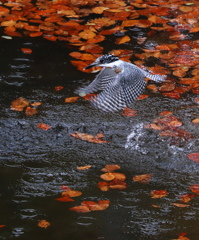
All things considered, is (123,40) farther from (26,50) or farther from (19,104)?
(19,104)

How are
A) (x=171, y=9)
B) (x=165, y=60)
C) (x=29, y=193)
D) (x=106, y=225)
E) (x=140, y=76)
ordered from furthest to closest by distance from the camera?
(x=171, y=9), (x=165, y=60), (x=140, y=76), (x=29, y=193), (x=106, y=225)

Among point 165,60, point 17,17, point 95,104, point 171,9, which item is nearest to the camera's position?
point 95,104

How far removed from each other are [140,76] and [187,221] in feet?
5.19

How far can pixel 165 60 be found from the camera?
542cm

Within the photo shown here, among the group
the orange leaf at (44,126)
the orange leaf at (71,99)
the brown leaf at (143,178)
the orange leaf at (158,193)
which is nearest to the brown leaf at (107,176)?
the brown leaf at (143,178)

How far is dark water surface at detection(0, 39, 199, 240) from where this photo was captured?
316 cm

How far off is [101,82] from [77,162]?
107cm

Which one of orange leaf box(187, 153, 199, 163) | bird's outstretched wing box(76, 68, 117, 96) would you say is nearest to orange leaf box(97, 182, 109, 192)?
orange leaf box(187, 153, 199, 163)

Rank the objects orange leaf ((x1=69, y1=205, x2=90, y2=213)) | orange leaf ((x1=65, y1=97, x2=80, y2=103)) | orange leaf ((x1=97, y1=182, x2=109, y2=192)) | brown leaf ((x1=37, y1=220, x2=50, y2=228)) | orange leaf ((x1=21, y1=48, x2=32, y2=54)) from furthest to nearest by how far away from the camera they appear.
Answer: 1. orange leaf ((x1=21, y1=48, x2=32, y2=54))
2. orange leaf ((x1=65, y1=97, x2=80, y2=103))
3. orange leaf ((x1=97, y1=182, x2=109, y2=192))
4. orange leaf ((x1=69, y1=205, x2=90, y2=213))
5. brown leaf ((x1=37, y1=220, x2=50, y2=228))

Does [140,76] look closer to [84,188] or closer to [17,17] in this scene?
[84,188]

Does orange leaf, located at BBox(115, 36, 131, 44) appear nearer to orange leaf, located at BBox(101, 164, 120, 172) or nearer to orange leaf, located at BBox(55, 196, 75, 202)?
orange leaf, located at BBox(101, 164, 120, 172)

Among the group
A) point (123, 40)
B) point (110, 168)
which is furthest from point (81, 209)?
point (123, 40)

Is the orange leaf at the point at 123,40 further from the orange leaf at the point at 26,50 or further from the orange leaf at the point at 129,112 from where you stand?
the orange leaf at the point at 129,112

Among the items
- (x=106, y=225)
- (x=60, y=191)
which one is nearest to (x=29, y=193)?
(x=60, y=191)
